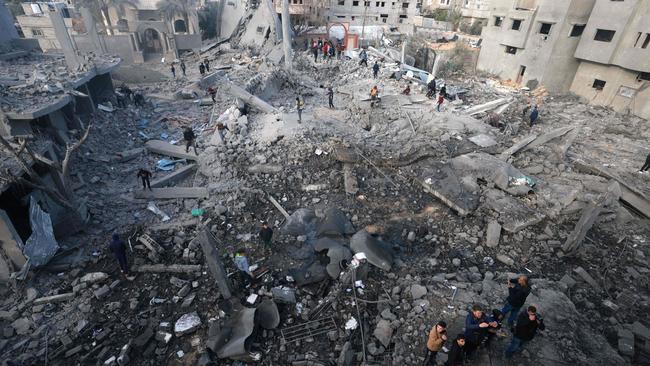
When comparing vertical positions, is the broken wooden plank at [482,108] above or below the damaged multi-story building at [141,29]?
below

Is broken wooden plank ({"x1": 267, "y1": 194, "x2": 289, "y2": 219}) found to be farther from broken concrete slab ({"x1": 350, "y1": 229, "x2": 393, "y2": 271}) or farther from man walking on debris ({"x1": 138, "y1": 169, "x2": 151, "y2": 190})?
man walking on debris ({"x1": 138, "y1": 169, "x2": 151, "y2": 190})

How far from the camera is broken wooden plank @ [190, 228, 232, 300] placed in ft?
21.3

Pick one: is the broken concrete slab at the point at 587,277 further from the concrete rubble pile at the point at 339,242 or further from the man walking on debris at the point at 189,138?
the man walking on debris at the point at 189,138

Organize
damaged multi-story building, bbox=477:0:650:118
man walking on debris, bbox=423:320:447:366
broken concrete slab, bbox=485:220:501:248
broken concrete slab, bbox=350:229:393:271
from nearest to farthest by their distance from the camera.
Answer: man walking on debris, bbox=423:320:447:366, broken concrete slab, bbox=350:229:393:271, broken concrete slab, bbox=485:220:501:248, damaged multi-story building, bbox=477:0:650:118

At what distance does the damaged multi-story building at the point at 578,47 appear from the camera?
16844 mm

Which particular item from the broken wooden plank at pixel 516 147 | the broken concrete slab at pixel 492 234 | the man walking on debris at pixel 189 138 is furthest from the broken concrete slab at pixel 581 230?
the man walking on debris at pixel 189 138

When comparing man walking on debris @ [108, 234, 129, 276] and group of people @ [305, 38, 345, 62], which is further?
group of people @ [305, 38, 345, 62]

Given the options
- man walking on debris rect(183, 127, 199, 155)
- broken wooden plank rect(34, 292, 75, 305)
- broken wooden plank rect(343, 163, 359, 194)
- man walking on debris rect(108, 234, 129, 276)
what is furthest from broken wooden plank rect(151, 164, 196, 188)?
broken wooden plank rect(343, 163, 359, 194)

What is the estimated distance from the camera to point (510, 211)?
30.2 feet

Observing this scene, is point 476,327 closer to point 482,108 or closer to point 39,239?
point 39,239

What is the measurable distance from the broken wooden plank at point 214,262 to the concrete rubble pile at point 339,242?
4 cm

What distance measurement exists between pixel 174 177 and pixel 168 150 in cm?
204

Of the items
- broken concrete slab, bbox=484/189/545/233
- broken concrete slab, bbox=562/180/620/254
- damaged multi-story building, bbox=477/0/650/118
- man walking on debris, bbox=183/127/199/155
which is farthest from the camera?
damaged multi-story building, bbox=477/0/650/118

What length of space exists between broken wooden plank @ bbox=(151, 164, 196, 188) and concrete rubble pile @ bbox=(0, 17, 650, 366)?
0.08 metres
